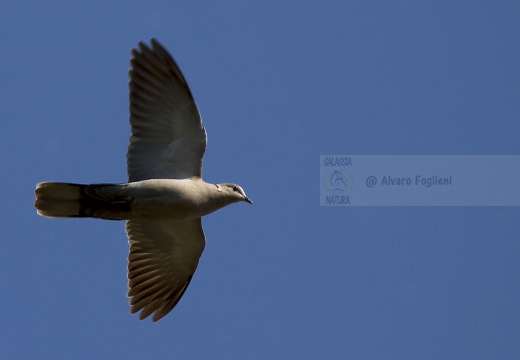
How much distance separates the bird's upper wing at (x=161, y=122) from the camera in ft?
39.5

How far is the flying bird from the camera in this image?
11570mm

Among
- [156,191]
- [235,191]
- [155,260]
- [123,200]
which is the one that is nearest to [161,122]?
[156,191]

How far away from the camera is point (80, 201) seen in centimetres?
1155

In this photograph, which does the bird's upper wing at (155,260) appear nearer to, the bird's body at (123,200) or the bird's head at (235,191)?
the bird's head at (235,191)

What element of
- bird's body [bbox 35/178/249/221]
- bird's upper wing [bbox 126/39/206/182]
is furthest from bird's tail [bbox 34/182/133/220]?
bird's upper wing [bbox 126/39/206/182]

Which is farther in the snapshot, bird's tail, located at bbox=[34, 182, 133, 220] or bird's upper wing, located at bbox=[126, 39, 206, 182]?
bird's upper wing, located at bbox=[126, 39, 206, 182]

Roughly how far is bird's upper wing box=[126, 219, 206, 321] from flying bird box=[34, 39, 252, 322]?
0.6 inches

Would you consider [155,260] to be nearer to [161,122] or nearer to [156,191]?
[156,191]

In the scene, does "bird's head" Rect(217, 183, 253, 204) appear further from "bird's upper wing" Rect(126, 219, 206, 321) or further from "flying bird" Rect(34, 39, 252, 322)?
"bird's upper wing" Rect(126, 219, 206, 321)

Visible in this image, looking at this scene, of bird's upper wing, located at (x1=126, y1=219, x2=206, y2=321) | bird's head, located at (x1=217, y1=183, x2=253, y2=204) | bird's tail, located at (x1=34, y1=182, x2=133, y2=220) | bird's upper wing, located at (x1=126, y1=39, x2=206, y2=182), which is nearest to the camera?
bird's tail, located at (x1=34, y1=182, x2=133, y2=220)

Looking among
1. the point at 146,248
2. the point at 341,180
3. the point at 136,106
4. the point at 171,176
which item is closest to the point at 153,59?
the point at 136,106

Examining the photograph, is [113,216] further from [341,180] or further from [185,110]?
[341,180]

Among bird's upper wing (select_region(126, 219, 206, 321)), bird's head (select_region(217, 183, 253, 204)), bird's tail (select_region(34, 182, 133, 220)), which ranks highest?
bird's head (select_region(217, 183, 253, 204))

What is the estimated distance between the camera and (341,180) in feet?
50.2
